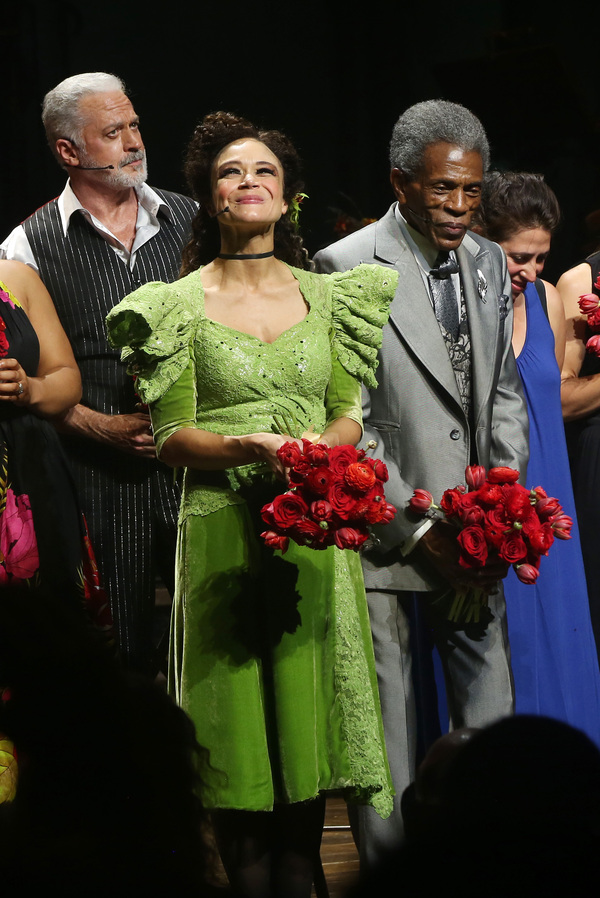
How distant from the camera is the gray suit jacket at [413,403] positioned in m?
2.70

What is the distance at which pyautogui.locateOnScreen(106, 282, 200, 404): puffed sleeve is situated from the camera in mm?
2320

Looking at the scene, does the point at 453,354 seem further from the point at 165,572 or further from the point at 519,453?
the point at 165,572

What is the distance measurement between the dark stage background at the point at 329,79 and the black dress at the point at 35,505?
198 centimetres

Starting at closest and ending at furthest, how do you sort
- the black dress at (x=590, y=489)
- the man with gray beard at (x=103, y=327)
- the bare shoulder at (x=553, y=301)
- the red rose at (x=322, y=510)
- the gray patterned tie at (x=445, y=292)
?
1. the red rose at (x=322, y=510)
2. the gray patterned tie at (x=445, y=292)
3. the man with gray beard at (x=103, y=327)
4. the bare shoulder at (x=553, y=301)
5. the black dress at (x=590, y=489)

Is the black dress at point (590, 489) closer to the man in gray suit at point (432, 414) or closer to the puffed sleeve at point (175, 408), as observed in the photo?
the man in gray suit at point (432, 414)

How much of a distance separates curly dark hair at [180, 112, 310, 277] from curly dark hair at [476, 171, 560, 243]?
0.85m

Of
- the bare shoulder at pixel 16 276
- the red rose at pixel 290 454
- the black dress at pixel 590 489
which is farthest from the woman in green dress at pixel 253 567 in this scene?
the black dress at pixel 590 489

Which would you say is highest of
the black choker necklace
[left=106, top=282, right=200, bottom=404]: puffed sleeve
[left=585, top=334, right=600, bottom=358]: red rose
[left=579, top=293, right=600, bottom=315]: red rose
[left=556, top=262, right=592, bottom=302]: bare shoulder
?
[left=556, top=262, right=592, bottom=302]: bare shoulder

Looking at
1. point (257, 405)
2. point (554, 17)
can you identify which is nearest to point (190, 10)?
point (554, 17)

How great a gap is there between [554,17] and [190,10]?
1.68m

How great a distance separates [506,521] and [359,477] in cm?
49

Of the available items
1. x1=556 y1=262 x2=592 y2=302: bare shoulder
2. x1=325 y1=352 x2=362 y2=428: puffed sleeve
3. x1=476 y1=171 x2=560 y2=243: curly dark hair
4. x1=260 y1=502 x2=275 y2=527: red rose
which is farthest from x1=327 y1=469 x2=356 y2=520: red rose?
x1=556 y1=262 x2=592 y2=302: bare shoulder

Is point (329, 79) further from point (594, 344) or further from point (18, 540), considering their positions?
point (18, 540)

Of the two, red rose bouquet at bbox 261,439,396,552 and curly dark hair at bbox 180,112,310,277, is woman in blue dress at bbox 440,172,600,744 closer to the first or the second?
curly dark hair at bbox 180,112,310,277
